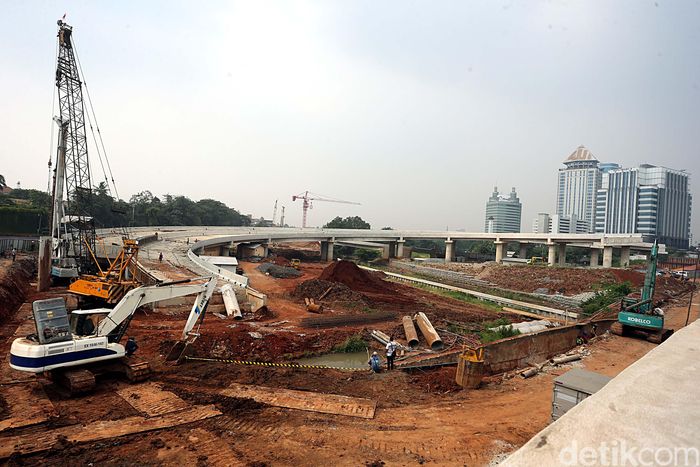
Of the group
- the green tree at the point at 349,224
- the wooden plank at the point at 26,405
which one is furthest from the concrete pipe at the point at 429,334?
the green tree at the point at 349,224

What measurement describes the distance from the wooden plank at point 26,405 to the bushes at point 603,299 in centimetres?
3046

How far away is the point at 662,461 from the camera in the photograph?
271 centimetres

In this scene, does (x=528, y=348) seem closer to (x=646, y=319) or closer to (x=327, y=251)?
(x=646, y=319)

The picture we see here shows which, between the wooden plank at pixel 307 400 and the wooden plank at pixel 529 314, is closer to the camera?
the wooden plank at pixel 307 400

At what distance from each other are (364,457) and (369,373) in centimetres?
600

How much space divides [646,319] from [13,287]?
34.0 metres

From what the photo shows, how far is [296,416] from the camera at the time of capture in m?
9.62

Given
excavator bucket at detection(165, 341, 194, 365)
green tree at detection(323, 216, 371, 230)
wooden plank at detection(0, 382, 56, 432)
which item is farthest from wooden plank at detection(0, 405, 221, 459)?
green tree at detection(323, 216, 371, 230)

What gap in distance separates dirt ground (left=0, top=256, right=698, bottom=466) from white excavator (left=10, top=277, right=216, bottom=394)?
0.51 meters

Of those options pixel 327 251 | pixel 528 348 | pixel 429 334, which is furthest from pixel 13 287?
pixel 327 251

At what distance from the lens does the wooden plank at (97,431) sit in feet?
25.4

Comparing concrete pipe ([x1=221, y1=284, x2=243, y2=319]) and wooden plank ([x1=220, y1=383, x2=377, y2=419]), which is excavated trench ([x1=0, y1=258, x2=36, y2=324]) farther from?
wooden plank ([x1=220, y1=383, x2=377, y2=419])

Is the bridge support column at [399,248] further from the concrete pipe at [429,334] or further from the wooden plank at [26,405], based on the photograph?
the wooden plank at [26,405]

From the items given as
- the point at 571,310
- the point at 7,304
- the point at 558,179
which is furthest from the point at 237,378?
the point at 558,179
